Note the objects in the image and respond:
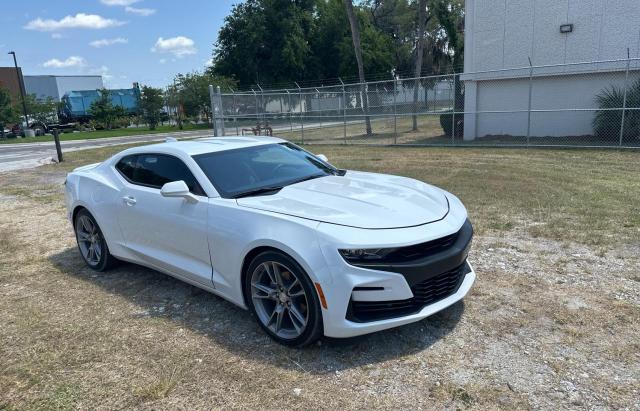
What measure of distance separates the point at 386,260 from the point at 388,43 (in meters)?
46.0

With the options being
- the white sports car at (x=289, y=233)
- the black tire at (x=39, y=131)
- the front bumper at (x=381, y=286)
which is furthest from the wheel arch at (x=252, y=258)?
the black tire at (x=39, y=131)

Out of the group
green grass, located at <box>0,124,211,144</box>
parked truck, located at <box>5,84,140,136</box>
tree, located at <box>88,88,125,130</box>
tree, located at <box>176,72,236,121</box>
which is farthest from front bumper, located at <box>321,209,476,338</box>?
parked truck, located at <box>5,84,140,136</box>

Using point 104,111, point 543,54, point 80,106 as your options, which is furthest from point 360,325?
point 80,106

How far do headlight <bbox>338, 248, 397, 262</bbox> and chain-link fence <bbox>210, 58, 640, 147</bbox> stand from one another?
1132 centimetres

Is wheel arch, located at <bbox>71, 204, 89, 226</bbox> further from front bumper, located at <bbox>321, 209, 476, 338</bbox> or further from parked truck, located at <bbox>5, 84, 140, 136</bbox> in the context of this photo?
parked truck, located at <bbox>5, 84, 140, 136</bbox>

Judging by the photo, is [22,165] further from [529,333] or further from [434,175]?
[529,333]

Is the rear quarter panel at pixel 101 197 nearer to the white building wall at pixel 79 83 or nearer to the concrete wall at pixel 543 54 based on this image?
the concrete wall at pixel 543 54

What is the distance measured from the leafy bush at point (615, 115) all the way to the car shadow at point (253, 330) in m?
13.3

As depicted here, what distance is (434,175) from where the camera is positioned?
9812 mm

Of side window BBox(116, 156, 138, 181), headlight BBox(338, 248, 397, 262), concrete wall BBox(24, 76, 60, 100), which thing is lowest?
headlight BBox(338, 248, 397, 262)

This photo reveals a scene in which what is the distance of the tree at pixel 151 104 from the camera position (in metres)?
39.2

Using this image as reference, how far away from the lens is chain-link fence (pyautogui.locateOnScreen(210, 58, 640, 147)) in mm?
14469

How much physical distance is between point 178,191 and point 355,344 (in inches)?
72.3

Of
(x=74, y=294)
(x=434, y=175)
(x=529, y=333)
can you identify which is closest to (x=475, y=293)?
(x=529, y=333)
